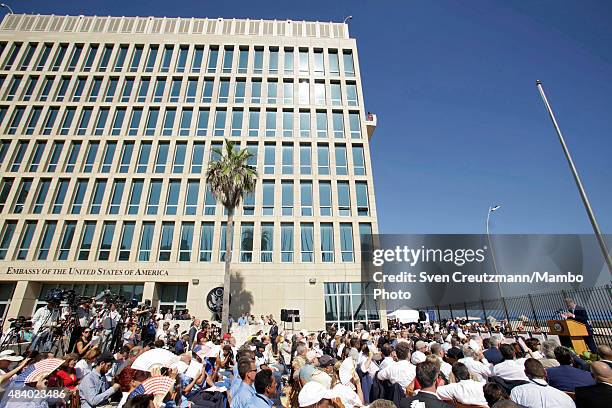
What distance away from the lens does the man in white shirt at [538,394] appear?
148 inches

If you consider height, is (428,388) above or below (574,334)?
below

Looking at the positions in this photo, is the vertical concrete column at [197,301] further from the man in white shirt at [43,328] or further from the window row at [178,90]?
the window row at [178,90]

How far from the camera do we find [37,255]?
86.7ft

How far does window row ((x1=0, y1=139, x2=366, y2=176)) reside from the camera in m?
29.4

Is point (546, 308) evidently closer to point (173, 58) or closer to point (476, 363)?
point (476, 363)

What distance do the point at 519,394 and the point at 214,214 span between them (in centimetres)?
2672

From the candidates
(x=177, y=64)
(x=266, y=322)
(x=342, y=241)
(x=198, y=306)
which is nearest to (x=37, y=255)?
(x=198, y=306)

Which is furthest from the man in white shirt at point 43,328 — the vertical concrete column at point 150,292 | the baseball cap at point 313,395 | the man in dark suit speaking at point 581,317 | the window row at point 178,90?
the window row at point 178,90

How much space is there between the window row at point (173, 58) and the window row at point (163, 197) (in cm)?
1333

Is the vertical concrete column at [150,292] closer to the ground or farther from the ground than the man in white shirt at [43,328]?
farther from the ground

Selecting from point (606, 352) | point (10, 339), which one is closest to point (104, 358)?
point (606, 352)

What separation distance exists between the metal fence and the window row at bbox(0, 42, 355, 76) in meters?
26.8

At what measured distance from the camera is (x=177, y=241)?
88.8 ft

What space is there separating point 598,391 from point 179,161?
31382 mm
